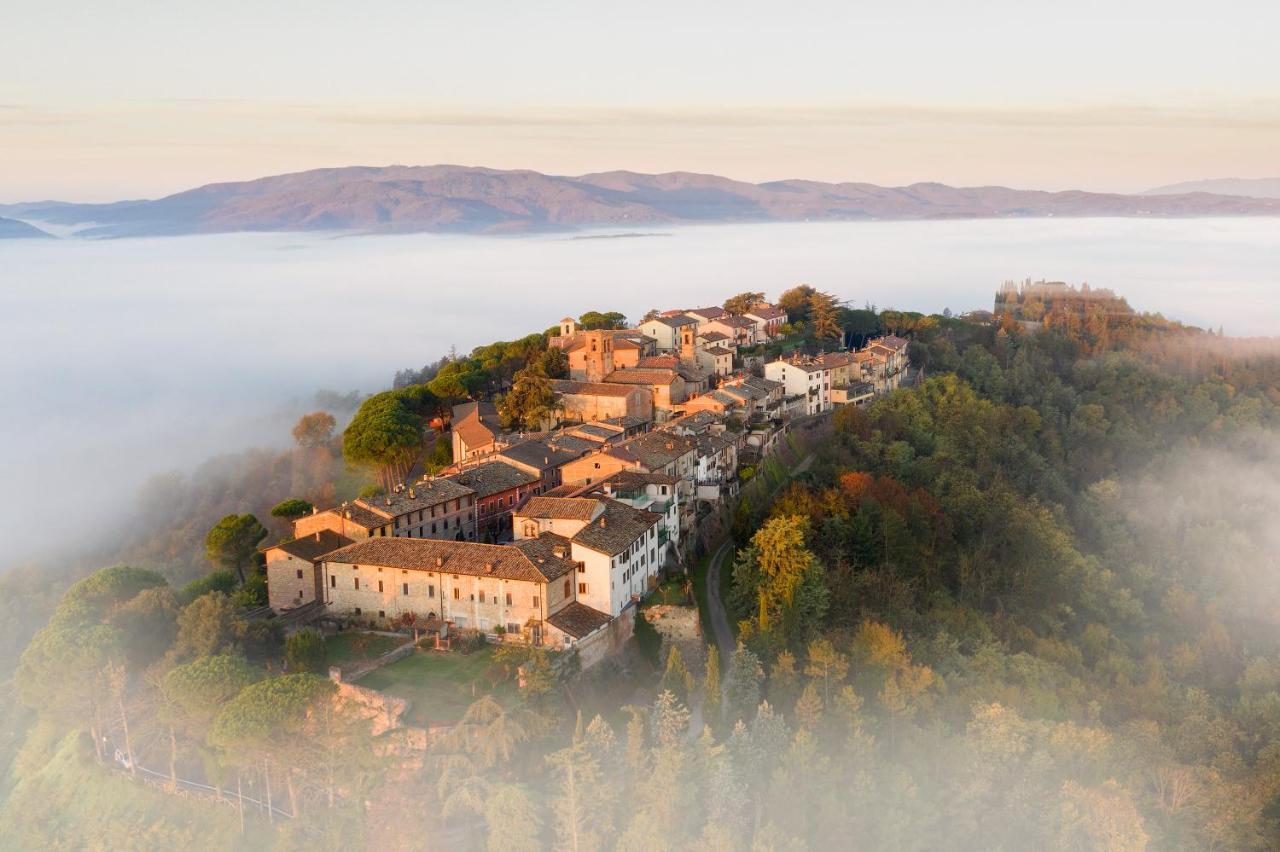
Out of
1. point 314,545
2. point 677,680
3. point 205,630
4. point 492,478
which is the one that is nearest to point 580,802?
point 677,680

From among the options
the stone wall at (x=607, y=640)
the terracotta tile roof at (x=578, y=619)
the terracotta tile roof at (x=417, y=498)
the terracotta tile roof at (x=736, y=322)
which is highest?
the terracotta tile roof at (x=736, y=322)

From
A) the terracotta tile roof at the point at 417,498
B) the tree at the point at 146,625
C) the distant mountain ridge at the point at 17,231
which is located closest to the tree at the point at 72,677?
the tree at the point at 146,625

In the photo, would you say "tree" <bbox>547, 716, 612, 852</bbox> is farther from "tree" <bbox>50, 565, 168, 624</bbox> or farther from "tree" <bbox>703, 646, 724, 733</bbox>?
"tree" <bbox>50, 565, 168, 624</bbox>

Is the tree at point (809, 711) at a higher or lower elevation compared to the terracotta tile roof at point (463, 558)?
lower

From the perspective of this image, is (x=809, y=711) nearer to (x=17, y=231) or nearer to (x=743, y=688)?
(x=743, y=688)

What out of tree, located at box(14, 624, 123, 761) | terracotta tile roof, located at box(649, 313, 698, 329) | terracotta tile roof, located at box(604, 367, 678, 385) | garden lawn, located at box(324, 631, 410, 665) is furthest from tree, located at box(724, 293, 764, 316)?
tree, located at box(14, 624, 123, 761)

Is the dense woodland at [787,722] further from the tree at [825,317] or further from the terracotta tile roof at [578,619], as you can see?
the tree at [825,317]

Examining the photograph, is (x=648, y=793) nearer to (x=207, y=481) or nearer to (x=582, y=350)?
(x=582, y=350)
